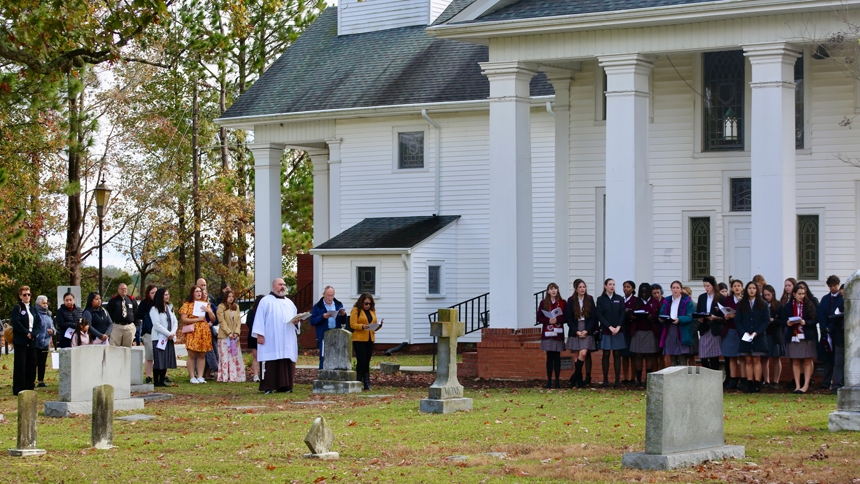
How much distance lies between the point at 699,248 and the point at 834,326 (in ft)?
21.5

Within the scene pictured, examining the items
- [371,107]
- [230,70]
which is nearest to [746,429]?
[371,107]

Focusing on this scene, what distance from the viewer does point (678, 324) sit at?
20.9 m

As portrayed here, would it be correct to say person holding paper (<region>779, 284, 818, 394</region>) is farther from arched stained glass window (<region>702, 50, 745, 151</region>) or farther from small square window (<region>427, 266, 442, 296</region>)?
small square window (<region>427, 266, 442, 296</region>)

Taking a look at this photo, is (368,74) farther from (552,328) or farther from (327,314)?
(552,328)

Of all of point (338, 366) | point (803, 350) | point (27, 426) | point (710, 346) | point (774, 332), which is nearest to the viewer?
point (27, 426)

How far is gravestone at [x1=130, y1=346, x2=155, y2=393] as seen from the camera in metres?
20.7

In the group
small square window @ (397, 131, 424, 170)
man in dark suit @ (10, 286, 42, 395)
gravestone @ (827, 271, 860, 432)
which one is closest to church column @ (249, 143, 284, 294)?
small square window @ (397, 131, 424, 170)

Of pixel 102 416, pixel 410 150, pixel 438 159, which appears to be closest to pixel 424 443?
pixel 102 416

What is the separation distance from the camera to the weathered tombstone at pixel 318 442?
516 inches

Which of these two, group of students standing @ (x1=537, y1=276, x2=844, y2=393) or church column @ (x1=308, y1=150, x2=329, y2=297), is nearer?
group of students standing @ (x1=537, y1=276, x2=844, y2=393)

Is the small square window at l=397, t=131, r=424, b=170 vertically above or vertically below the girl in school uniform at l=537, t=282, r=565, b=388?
above

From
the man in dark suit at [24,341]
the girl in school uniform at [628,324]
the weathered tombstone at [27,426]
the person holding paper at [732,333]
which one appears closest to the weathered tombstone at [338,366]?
the girl in school uniform at [628,324]

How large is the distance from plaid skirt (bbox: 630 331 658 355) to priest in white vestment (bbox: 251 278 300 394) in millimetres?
5382

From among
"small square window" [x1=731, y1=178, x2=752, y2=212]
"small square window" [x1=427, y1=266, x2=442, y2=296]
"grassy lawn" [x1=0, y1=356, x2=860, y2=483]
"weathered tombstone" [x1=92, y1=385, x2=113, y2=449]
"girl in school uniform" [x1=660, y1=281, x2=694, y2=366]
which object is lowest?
"grassy lawn" [x1=0, y1=356, x2=860, y2=483]
